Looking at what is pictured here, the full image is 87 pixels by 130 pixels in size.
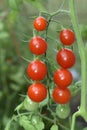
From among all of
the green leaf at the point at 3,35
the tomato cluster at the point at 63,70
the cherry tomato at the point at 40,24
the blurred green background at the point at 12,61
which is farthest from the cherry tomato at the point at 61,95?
the green leaf at the point at 3,35

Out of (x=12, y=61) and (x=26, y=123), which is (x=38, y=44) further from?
(x=12, y=61)

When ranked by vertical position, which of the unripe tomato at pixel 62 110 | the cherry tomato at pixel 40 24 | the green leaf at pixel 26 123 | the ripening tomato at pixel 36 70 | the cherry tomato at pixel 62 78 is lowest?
the green leaf at pixel 26 123

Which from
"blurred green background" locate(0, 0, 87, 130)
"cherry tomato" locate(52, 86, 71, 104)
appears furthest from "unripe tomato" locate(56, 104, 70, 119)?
"blurred green background" locate(0, 0, 87, 130)

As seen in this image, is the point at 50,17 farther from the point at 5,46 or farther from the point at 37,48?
the point at 5,46

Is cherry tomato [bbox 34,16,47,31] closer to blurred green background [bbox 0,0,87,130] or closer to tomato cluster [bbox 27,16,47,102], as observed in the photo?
tomato cluster [bbox 27,16,47,102]

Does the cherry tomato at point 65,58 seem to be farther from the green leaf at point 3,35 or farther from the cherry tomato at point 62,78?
the green leaf at point 3,35

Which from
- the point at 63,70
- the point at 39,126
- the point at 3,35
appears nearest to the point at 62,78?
the point at 63,70

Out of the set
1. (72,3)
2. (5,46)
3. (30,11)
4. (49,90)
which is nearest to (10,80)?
(5,46)

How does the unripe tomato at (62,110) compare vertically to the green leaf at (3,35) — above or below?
above
